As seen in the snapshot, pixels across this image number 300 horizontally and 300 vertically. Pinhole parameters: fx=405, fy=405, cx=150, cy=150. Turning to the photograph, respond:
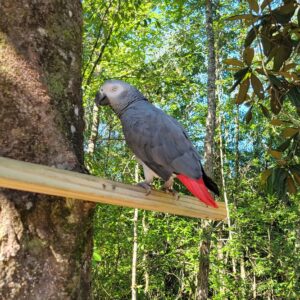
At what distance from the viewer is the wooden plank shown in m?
0.84

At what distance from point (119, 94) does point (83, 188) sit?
0.84 meters

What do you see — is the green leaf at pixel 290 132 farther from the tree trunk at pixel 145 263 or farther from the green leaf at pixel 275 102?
→ the tree trunk at pixel 145 263

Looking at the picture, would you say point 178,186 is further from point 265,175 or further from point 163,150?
point 163,150

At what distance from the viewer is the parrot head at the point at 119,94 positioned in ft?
5.69

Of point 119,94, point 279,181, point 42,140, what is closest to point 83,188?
point 42,140

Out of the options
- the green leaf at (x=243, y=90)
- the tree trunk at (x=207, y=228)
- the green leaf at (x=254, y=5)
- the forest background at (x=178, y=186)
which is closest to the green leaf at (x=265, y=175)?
the green leaf at (x=243, y=90)

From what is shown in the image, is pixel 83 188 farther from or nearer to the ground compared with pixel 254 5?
nearer to the ground

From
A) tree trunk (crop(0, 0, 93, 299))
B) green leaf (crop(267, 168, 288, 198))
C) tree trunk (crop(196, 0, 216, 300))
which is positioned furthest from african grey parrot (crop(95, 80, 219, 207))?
tree trunk (crop(196, 0, 216, 300))

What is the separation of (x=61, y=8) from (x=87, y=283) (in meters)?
0.81

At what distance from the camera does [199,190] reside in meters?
1.34

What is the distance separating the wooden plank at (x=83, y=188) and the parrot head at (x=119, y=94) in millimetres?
497

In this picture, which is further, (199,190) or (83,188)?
(199,190)

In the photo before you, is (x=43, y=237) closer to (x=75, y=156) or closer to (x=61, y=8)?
(x=75, y=156)

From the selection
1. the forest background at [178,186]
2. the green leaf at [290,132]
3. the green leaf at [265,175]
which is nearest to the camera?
the green leaf at [290,132]
